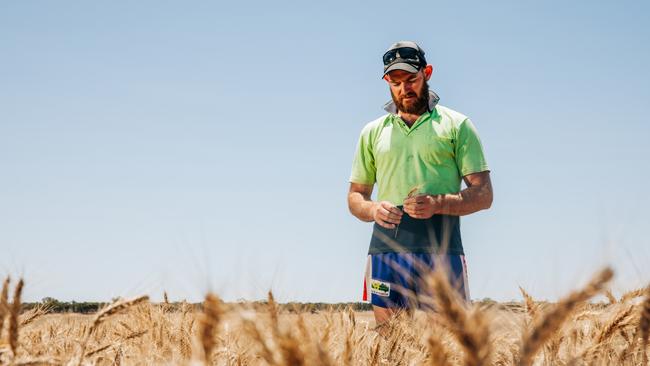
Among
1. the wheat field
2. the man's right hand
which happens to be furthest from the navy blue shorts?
the wheat field

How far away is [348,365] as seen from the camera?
1.67 metres

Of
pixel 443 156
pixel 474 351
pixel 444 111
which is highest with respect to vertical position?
pixel 444 111

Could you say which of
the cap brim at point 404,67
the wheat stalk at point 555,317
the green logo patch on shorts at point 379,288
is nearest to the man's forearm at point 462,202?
the green logo patch on shorts at point 379,288

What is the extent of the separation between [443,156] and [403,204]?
40cm

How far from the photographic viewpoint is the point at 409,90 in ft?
13.7

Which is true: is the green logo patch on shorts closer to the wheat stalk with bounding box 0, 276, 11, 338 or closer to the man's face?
the man's face

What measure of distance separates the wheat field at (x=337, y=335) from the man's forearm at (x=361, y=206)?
102 cm

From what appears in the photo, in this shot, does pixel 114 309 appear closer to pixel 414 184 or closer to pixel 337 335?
pixel 337 335

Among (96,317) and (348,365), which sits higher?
(96,317)

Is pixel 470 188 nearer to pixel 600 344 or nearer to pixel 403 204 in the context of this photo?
pixel 403 204

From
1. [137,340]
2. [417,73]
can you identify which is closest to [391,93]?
[417,73]

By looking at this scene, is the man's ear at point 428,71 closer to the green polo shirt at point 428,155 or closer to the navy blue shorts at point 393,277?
the green polo shirt at point 428,155

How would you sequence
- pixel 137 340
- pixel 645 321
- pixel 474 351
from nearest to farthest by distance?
pixel 474 351 → pixel 645 321 → pixel 137 340

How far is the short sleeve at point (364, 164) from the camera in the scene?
4375 millimetres
